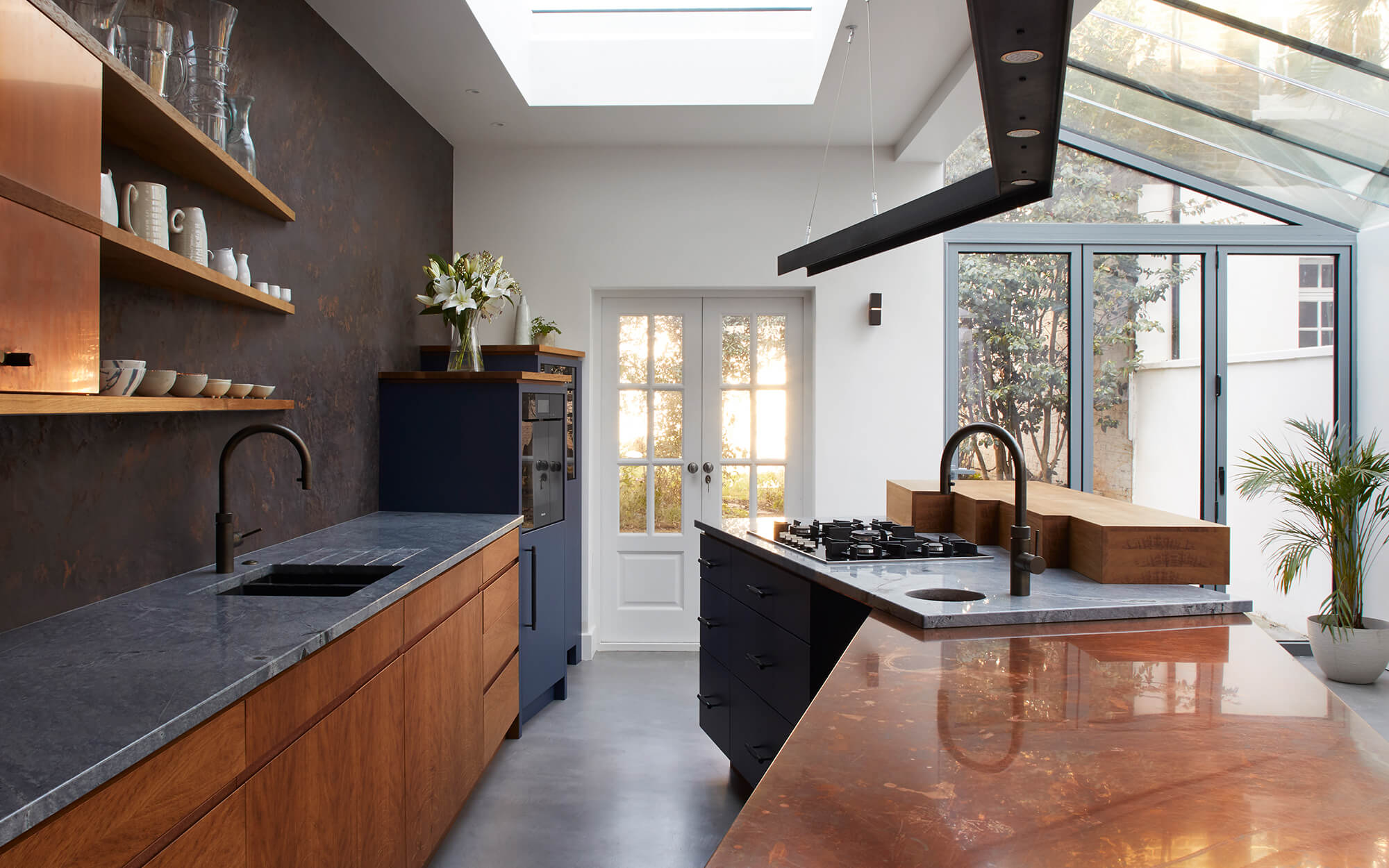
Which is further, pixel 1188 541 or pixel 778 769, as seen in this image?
pixel 1188 541

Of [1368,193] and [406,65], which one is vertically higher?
[406,65]

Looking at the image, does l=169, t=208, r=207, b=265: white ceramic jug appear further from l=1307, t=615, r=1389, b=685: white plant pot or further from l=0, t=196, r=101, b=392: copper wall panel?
l=1307, t=615, r=1389, b=685: white plant pot

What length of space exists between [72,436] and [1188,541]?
106 inches

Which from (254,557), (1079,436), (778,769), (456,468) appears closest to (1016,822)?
(778,769)

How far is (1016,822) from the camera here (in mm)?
838

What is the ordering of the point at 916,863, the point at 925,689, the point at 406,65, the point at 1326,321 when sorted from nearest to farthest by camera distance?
the point at 916,863 → the point at 925,689 → the point at 406,65 → the point at 1326,321

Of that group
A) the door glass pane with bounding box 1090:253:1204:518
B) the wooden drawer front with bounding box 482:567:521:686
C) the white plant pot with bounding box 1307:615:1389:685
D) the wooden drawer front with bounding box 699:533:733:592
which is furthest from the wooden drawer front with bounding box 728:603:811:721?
the white plant pot with bounding box 1307:615:1389:685

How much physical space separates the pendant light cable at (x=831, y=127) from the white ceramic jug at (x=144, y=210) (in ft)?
7.95

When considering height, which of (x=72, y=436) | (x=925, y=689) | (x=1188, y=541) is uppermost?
(x=72, y=436)

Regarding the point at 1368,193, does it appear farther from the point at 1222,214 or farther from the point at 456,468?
the point at 456,468

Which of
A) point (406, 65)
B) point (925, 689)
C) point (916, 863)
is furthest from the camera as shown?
point (406, 65)

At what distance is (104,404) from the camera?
5.08ft

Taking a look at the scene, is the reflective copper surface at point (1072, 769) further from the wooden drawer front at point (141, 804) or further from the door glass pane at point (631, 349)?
the door glass pane at point (631, 349)

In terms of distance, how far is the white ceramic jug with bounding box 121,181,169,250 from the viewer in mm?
1810
